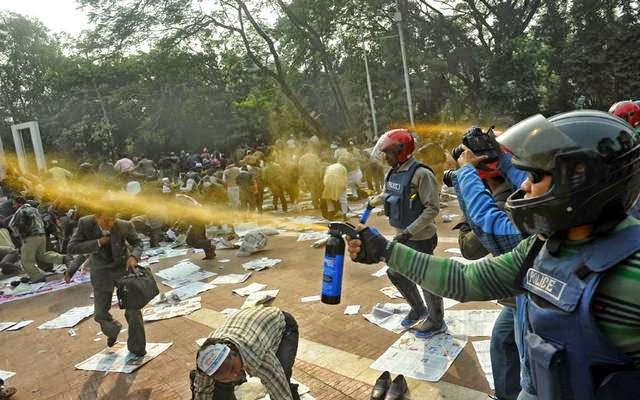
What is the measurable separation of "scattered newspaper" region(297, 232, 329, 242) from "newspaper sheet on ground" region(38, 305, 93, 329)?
4057 millimetres

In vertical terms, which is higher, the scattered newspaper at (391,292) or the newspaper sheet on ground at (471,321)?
the newspaper sheet on ground at (471,321)

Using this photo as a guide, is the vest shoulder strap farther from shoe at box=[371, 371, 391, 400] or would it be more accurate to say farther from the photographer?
shoe at box=[371, 371, 391, 400]

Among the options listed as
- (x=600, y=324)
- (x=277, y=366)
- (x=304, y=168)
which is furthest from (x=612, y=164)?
(x=304, y=168)

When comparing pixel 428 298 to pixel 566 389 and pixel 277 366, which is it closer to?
pixel 277 366

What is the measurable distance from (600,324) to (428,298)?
10.4 feet

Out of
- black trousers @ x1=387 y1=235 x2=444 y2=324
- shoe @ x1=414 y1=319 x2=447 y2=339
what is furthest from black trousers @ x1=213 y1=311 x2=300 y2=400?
shoe @ x1=414 y1=319 x2=447 y2=339

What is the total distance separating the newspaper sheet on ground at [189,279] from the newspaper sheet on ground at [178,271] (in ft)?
0.37

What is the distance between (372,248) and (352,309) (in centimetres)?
364

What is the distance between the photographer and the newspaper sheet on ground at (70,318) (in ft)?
21.1

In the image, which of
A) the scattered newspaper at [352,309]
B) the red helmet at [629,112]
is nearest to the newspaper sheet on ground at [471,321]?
the scattered newspaper at [352,309]

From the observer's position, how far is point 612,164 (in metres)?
1.26

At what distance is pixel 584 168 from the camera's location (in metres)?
1.27

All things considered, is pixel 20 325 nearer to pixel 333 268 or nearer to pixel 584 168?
pixel 333 268

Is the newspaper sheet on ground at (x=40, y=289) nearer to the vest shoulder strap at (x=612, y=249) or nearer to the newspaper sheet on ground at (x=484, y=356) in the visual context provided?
the newspaper sheet on ground at (x=484, y=356)
